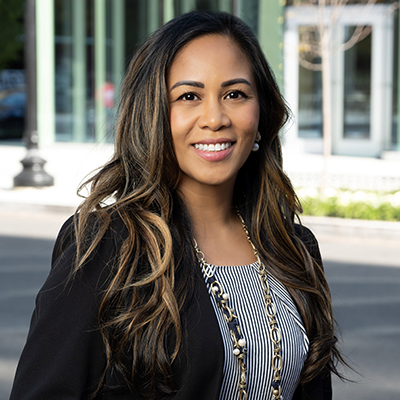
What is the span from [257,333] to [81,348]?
552mm

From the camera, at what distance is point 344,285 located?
311 inches

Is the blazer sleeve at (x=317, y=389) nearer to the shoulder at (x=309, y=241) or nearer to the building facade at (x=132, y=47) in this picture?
the shoulder at (x=309, y=241)

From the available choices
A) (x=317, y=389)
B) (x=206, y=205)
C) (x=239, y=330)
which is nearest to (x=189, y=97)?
(x=206, y=205)

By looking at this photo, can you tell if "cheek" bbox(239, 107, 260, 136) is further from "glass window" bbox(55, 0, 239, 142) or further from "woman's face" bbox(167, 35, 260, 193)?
"glass window" bbox(55, 0, 239, 142)

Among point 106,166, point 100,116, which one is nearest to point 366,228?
point 106,166

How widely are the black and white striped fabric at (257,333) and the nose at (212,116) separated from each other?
448 millimetres

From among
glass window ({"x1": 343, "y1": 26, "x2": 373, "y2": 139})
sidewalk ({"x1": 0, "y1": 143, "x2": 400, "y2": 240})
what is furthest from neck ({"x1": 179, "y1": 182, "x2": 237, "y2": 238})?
glass window ({"x1": 343, "y1": 26, "x2": 373, "y2": 139})

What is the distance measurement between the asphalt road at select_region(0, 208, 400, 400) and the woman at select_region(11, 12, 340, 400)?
9.31ft

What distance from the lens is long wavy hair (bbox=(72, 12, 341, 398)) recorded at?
6.38 ft

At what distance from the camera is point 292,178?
15039mm

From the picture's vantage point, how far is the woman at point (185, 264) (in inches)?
75.1

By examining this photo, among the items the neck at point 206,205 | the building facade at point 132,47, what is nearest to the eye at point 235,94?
the neck at point 206,205

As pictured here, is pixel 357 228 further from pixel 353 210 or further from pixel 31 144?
pixel 31 144

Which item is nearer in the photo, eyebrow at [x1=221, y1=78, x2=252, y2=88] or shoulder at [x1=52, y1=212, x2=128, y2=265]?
shoulder at [x1=52, y1=212, x2=128, y2=265]
